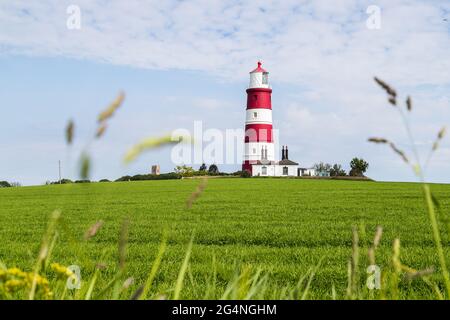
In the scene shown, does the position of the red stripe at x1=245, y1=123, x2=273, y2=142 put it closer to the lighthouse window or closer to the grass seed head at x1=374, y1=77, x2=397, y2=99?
the lighthouse window

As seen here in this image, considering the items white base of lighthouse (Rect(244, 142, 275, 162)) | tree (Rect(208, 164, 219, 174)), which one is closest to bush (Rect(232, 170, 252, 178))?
tree (Rect(208, 164, 219, 174))

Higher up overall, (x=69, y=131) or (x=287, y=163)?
(x=287, y=163)

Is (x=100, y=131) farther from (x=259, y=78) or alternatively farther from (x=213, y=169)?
(x=213, y=169)

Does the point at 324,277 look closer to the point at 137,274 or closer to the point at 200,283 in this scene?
the point at 200,283

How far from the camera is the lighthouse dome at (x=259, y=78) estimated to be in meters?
64.5

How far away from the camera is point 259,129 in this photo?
63406mm

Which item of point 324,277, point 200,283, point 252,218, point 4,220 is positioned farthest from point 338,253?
point 4,220

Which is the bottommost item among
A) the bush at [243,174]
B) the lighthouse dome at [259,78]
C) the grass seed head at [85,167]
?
the grass seed head at [85,167]

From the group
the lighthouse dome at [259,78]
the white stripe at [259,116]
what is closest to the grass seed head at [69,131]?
the white stripe at [259,116]

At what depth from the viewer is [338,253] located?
22.8 ft

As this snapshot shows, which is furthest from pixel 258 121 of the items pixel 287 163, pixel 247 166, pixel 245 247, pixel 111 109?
pixel 111 109

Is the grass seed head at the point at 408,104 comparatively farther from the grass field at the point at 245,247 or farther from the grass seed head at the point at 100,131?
the grass field at the point at 245,247

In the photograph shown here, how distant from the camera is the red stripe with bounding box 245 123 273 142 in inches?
2486

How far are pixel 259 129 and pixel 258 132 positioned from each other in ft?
1.98
